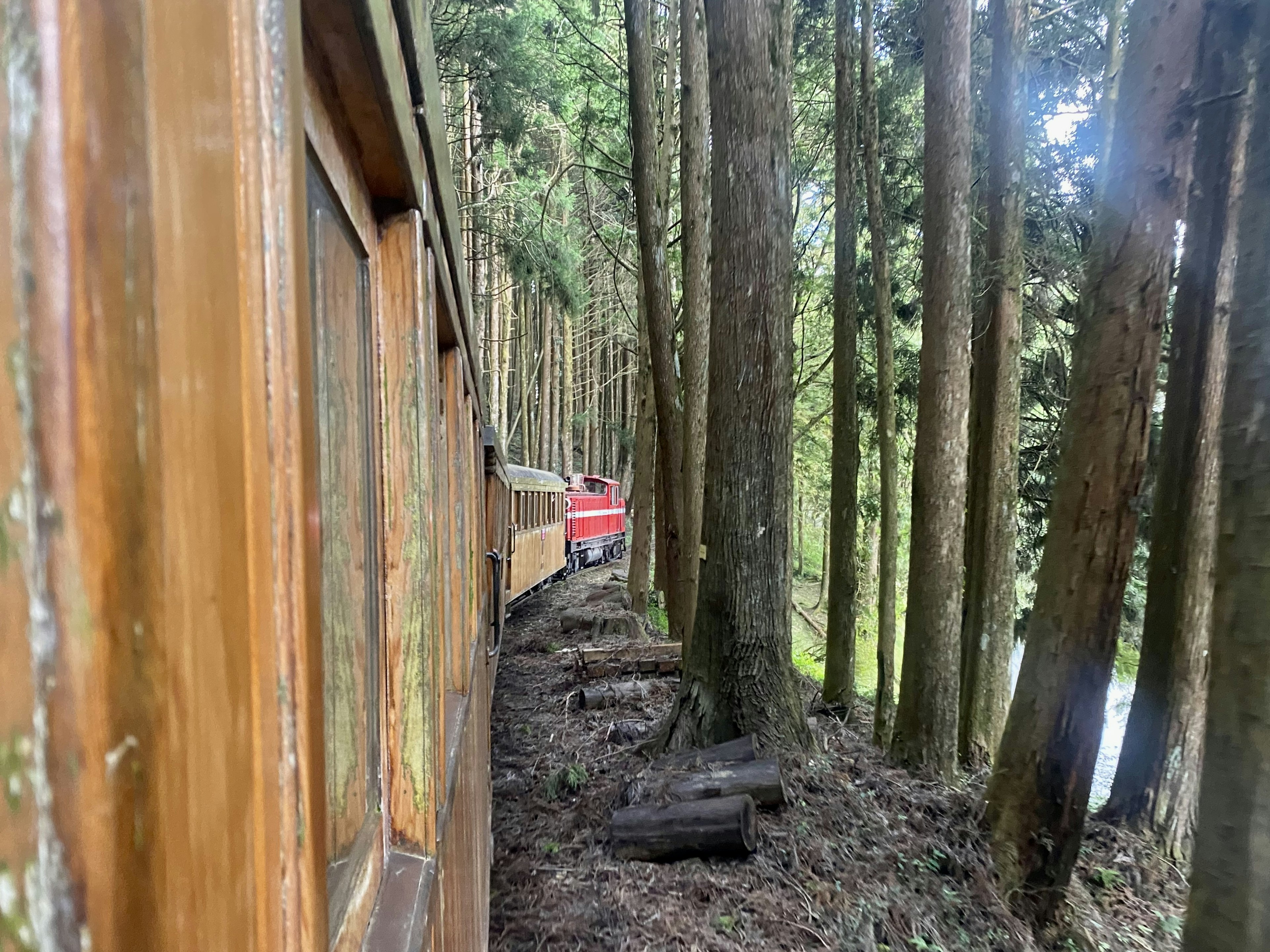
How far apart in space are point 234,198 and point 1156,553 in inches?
262

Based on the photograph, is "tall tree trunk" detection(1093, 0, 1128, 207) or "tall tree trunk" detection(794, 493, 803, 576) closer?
"tall tree trunk" detection(1093, 0, 1128, 207)

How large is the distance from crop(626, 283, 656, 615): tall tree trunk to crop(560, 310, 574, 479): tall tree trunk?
50.3ft

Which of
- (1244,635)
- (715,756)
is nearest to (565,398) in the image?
(715,756)

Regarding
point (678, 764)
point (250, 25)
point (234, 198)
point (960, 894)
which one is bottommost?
point (960, 894)

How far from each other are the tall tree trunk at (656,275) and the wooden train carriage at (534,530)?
2249 mm

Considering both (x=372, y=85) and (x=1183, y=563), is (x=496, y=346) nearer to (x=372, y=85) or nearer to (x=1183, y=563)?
(x=1183, y=563)

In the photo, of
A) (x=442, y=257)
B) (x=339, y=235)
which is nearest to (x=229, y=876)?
(x=339, y=235)

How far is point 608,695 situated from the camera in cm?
739

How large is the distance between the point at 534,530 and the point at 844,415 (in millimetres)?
7289

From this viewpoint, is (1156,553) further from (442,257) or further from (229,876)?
(229,876)

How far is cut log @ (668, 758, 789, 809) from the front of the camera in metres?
4.46

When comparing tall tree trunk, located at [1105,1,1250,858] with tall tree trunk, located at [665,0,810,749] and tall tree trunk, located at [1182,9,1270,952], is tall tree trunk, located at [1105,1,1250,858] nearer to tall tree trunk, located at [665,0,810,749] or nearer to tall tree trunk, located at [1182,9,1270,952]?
tall tree trunk, located at [665,0,810,749]

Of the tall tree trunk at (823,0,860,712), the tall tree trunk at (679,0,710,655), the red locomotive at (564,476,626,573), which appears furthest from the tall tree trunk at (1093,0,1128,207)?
the red locomotive at (564,476,626,573)

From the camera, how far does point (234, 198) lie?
Result: 0.48 metres
